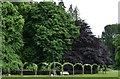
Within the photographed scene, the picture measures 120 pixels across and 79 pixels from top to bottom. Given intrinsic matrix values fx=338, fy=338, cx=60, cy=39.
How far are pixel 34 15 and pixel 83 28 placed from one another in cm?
499

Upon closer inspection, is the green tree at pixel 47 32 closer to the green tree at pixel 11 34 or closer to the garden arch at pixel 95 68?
the green tree at pixel 11 34

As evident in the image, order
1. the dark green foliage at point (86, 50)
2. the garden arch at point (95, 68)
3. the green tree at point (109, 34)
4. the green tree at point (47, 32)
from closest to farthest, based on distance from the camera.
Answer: the green tree at point (47, 32)
the dark green foliage at point (86, 50)
the garden arch at point (95, 68)
the green tree at point (109, 34)

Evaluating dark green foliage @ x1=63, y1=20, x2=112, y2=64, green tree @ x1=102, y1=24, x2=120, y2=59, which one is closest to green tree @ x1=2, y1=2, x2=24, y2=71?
dark green foliage @ x1=63, y1=20, x2=112, y2=64

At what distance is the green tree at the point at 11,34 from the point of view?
25391 mm

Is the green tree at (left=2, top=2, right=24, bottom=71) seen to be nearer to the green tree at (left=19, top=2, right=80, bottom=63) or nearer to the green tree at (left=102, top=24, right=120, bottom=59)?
the green tree at (left=19, top=2, right=80, bottom=63)

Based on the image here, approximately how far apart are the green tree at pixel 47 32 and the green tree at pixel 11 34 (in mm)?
1545

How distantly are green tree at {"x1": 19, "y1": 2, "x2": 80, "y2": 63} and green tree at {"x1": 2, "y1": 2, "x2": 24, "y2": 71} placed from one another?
1.55 meters

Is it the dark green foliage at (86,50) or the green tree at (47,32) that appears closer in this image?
the green tree at (47,32)

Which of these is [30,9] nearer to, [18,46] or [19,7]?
[19,7]

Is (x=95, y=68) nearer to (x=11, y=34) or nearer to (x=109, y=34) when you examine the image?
(x=11, y=34)

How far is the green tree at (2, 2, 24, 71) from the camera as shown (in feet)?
83.3

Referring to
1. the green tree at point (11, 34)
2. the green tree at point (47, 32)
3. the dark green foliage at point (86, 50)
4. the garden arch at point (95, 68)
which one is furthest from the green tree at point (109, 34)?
the green tree at point (11, 34)

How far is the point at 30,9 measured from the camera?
29203 millimetres

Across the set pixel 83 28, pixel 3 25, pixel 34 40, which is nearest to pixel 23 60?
pixel 34 40
